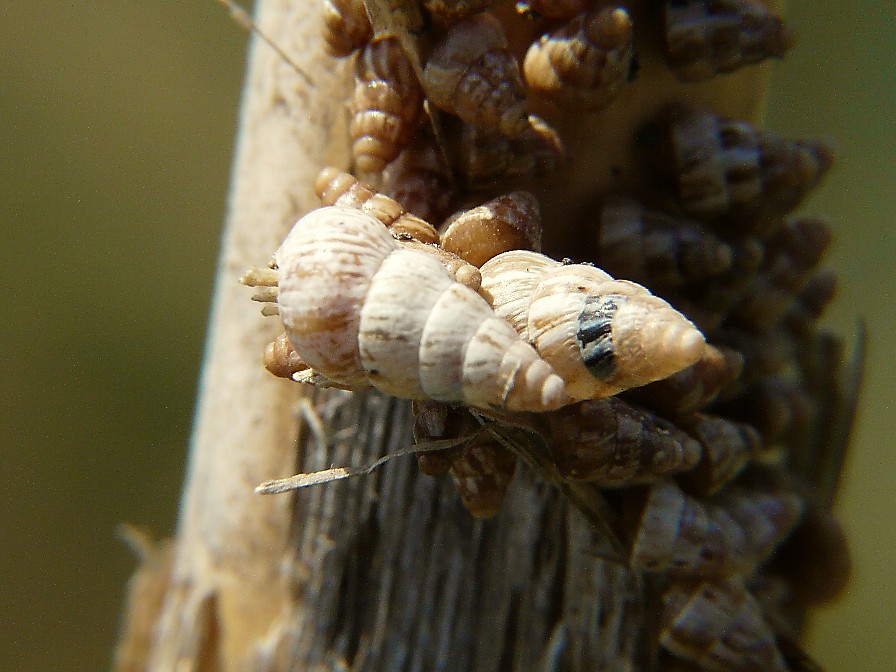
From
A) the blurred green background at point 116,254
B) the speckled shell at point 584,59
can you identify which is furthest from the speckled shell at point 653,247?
the blurred green background at point 116,254

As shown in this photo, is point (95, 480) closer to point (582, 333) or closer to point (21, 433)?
point (21, 433)

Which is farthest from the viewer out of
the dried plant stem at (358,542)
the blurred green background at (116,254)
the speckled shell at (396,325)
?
the blurred green background at (116,254)

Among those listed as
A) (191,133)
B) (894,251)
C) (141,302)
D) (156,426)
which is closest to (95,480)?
(156,426)

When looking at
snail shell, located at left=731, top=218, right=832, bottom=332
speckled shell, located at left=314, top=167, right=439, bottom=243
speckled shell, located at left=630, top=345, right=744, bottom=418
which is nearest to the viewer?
speckled shell, located at left=314, top=167, right=439, bottom=243

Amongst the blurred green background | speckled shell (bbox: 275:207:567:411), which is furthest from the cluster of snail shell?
the blurred green background

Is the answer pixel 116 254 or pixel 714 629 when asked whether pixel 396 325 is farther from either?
pixel 116 254

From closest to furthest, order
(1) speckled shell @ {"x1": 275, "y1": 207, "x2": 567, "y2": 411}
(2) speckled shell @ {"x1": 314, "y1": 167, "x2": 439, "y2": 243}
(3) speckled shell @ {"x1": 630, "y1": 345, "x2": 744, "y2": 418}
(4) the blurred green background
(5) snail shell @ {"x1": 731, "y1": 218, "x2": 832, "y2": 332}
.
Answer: (1) speckled shell @ {"x1": 275, "y1": 207, "x2": 567, "y2": 411}
(2) speckled shell @ {"x1": 314, "y1": 167, "x2": 439, "y2": 243}
(3) speckled shell @ {"x1": 630, "y1": 345, "x2": 744, "y2": 418}
(5) snail shell @ {"x1": 731, "y1": 218, "x2": 832, "y2": 332}
(4) the blurred green background

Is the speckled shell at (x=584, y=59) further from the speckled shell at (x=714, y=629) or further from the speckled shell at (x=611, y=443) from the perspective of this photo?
the speckled shell at (x=714, y=629)

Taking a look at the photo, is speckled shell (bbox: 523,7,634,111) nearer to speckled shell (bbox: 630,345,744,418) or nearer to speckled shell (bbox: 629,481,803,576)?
speckled shell (bbox: 630,345,744,418)
